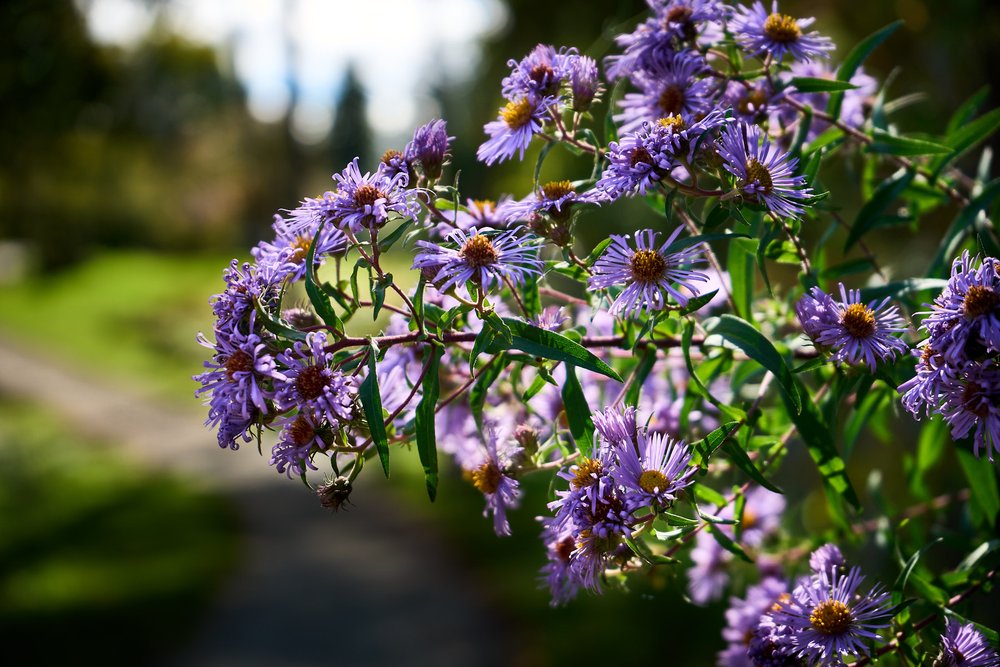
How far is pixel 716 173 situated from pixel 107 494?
6157 mm

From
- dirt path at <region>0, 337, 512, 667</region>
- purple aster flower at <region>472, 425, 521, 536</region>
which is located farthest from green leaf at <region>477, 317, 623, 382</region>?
dirt path at <region>0, 337, 512, 667</region>

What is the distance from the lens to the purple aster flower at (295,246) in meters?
0.79

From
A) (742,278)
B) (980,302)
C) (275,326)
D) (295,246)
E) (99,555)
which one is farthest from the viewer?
(99,555)

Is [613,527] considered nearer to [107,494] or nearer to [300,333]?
[300,333]

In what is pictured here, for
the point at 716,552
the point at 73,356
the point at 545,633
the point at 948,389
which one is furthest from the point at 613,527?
the point at 73,356

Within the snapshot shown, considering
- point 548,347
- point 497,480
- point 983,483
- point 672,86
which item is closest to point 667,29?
point 672,86

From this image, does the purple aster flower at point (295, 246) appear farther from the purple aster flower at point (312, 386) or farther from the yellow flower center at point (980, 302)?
the yellow flower center at point (980, 302)

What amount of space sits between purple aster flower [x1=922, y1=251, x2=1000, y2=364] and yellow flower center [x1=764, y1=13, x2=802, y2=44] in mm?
373

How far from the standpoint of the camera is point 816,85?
3.04 ft

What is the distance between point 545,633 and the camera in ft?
13.5

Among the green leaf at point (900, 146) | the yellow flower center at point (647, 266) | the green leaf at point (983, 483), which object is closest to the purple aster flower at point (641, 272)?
the yellow flower center at point (647, 266)

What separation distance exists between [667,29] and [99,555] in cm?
487

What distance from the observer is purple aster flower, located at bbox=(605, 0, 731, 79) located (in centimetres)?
90

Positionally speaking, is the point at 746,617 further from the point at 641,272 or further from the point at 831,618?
the point at 641,272
